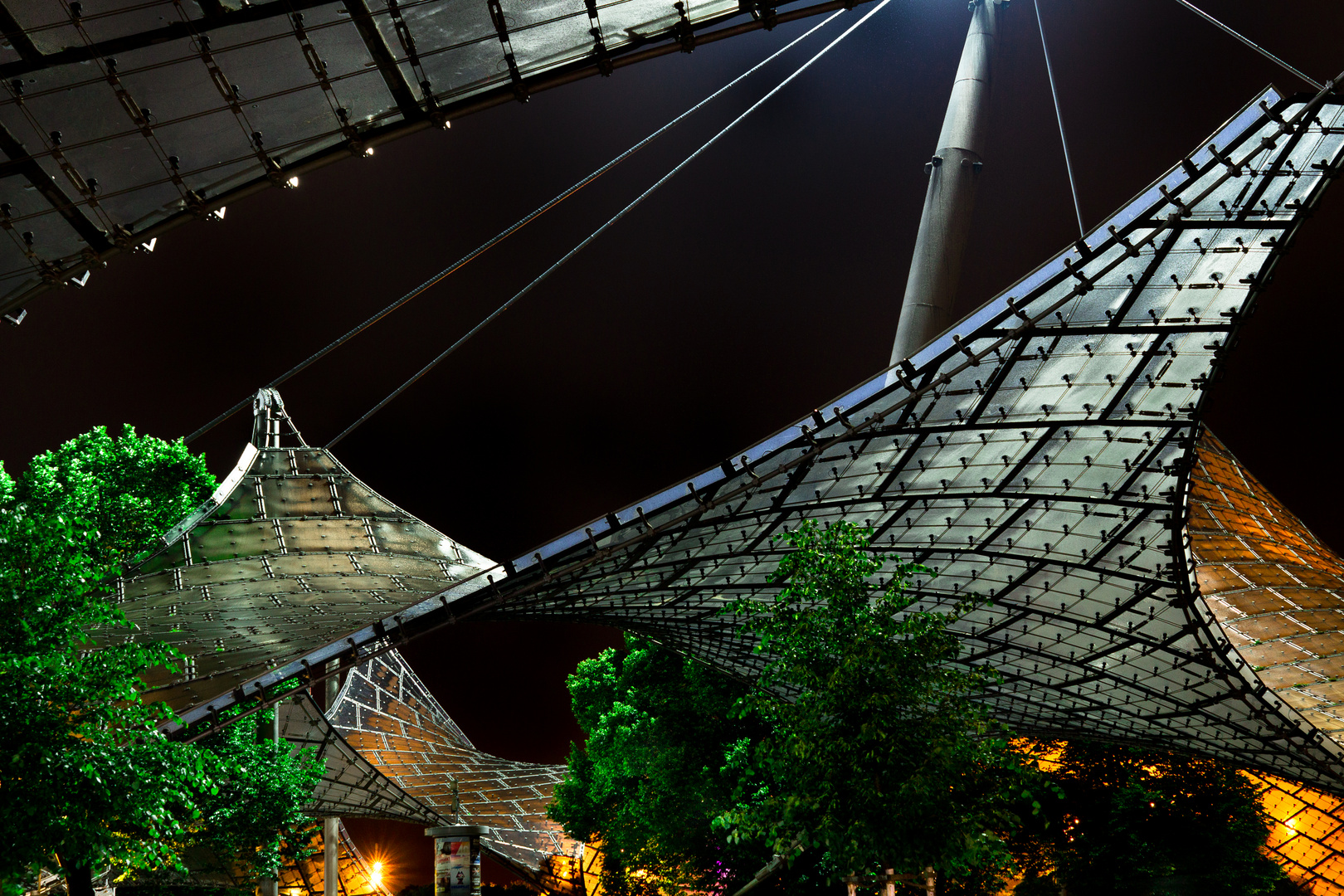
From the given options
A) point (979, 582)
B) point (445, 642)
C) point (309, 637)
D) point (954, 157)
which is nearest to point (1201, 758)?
point (979, 582)

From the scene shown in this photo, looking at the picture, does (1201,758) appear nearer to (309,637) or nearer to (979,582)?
(979,582)

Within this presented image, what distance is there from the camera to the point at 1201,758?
37.9 meters

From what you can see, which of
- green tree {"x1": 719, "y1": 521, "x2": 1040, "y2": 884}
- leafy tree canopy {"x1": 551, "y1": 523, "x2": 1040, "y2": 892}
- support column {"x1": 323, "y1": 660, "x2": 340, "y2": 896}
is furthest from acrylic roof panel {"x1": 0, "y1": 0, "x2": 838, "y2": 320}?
support column {"x1": 323, "y1": 660, "x2": 340, "y2": 896}

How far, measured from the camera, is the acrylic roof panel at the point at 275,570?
2267 centimetres

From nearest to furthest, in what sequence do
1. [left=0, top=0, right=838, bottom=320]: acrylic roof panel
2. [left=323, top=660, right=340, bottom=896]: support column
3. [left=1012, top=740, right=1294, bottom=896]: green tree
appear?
1. [left=0, top=0, right=838, bottom=320]: acrylic roof panel
2. [left=1012, top=740, right=1294, bottom=896]: green tree
3. [left=323, top=660, right=340, bottom=896]: support column

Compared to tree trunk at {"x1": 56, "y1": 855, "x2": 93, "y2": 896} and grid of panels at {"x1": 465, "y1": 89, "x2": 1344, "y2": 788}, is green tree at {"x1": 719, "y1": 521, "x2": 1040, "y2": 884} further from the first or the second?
tree trunk at {"x1": 56, "y1": 855, "x2": 93, "y2": 896}

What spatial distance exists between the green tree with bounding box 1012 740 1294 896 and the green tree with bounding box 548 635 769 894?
11603 millimetres

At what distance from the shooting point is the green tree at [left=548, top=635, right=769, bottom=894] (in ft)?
123

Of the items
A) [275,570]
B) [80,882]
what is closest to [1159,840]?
[275,570]

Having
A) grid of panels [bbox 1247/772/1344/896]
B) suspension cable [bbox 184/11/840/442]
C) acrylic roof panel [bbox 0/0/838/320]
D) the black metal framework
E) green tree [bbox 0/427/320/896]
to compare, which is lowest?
grid of panels [bbox 1247/772/1344/896]

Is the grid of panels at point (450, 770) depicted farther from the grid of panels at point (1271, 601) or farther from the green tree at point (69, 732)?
the green tree at point (69, 732)

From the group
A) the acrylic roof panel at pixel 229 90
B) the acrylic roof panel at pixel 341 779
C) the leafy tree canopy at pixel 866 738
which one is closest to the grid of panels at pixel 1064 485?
the leafy tree canopy at pixel 866 738

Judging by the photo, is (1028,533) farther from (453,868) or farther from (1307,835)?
(1307,835)

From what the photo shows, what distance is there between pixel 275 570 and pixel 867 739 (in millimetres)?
18604
